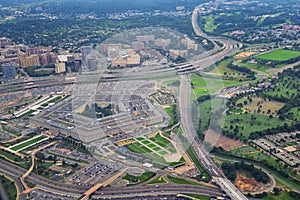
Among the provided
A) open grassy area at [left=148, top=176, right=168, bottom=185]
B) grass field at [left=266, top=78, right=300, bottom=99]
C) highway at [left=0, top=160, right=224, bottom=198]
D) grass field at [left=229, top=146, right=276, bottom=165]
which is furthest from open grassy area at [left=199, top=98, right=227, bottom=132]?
highway at [left=0, top=160, right=224, bottom=198]

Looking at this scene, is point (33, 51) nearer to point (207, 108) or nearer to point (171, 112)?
point (171, 112)

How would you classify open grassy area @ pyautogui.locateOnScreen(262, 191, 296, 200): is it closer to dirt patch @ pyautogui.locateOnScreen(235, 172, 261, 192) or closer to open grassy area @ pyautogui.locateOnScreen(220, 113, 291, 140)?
dirt patch @ pyautogui.locateOnScreen(235, 172, 261, 192)

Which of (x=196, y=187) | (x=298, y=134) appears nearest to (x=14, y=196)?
(x=196, y=187)

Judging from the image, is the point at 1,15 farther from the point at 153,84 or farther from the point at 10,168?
the point at 10,168

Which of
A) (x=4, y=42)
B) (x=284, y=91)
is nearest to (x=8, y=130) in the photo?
(x=284, y=91)

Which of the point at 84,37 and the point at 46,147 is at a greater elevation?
the point at 84,37

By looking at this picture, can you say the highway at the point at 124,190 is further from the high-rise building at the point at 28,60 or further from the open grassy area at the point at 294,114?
the high-rise building at the point at 28,60
